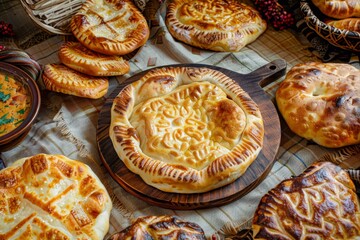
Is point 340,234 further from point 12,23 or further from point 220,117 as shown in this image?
point 12,23

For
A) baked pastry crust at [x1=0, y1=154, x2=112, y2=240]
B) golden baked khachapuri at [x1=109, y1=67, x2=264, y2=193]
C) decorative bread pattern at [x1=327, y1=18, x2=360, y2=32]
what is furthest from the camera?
decorative bread pattern at [x1=327, y1=18, x2=360, y2=32]

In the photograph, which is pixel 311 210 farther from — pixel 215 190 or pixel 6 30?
pixel 6 30

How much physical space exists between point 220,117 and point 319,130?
1.86 ft

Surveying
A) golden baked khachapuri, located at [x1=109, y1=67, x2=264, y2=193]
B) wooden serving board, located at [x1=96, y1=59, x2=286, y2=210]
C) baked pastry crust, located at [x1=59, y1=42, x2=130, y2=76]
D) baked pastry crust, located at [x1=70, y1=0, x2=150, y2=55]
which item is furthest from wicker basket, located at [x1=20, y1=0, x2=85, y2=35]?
golden baked khachapuri, located at [x1=109, y1=67, x2=264, y2=193]

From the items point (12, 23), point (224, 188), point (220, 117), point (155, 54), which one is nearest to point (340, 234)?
point (224, 188)

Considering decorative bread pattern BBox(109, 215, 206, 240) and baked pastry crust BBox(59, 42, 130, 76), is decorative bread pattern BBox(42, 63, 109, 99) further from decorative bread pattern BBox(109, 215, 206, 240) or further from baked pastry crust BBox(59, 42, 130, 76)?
decorative bread pattern BBox(109, 215, 206, 240)

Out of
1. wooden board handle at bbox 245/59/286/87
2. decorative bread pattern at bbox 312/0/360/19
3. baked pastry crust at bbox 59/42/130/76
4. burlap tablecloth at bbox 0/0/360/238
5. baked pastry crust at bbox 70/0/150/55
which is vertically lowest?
burlap tablecloth at bbox 0/0/360/238

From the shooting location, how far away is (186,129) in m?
2.53

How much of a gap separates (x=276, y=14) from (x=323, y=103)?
3.24 ft

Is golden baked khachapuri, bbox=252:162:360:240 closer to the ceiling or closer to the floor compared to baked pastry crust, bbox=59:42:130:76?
closer to the floor

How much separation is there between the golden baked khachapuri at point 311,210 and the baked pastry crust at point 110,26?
1366mm

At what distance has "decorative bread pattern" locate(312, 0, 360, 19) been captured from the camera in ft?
10.1

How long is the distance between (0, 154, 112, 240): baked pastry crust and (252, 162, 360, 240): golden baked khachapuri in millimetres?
781

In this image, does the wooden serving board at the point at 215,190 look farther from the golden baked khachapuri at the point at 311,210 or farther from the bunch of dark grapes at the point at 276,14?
the bunch of dark grapes at the point at 276,14
